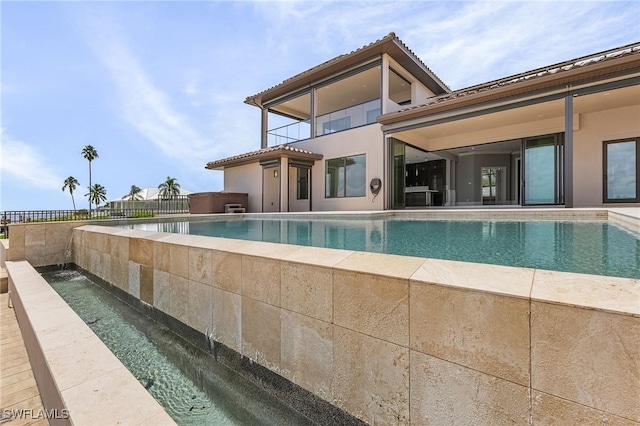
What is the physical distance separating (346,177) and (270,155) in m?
3.71

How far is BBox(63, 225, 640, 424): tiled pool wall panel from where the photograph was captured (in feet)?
4.50

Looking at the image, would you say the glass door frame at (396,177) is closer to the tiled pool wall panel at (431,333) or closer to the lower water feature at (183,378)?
the tiled pool wall panel at (431,333)

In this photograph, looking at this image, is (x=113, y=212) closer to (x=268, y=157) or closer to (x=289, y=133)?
(x=268, y=157)

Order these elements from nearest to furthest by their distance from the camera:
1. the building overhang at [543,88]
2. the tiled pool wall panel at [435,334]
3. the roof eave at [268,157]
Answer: the tiled pool wall panel at [435,334], the building overhang at [543,88], the roof eave at [268,157]

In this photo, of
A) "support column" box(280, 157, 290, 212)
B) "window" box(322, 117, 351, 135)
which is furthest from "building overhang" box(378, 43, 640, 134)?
"support column" box(280, 157, 290, 212)

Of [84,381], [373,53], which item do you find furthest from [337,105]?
[84,381]

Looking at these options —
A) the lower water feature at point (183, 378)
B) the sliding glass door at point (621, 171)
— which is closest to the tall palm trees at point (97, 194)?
the lower water feature at point (183, 378)

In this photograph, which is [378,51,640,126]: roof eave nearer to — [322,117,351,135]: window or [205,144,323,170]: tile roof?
[322,117,351,135]: window

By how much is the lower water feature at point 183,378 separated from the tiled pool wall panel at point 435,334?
33cm

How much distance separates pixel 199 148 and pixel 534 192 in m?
27.4

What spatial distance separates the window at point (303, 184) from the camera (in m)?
14.7

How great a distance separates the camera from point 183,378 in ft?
10.7

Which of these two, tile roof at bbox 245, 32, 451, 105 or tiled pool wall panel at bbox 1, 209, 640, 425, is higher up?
tile roof at bbox 245, 32, 451, 105

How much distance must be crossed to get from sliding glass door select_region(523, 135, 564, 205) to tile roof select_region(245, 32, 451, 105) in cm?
539
